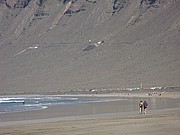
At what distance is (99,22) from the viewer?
563 ft

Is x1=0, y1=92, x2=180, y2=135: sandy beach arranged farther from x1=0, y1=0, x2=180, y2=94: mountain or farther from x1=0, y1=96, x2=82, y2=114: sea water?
x1=0, y1=0, x2=180, y2=94: mountain

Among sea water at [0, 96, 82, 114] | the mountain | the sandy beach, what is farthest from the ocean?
the mountain

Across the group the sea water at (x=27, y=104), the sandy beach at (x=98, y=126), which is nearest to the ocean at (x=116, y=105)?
the sea water at (x=27, y=104)

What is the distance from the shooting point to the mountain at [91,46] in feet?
452

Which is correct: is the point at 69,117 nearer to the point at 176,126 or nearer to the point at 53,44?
the point at 176,126

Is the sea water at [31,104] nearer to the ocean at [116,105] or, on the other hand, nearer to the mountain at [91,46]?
the ocean at [116,105]

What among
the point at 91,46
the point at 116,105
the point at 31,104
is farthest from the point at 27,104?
the point at 91,46

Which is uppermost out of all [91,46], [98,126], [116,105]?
[91,46]

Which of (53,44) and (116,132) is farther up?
(53,44)

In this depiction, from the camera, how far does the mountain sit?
138m

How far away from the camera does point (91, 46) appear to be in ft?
525

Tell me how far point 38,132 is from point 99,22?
5137 inches

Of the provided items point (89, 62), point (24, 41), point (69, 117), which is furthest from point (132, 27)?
point (69, 117)

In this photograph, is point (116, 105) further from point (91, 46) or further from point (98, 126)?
point (91, 46)
